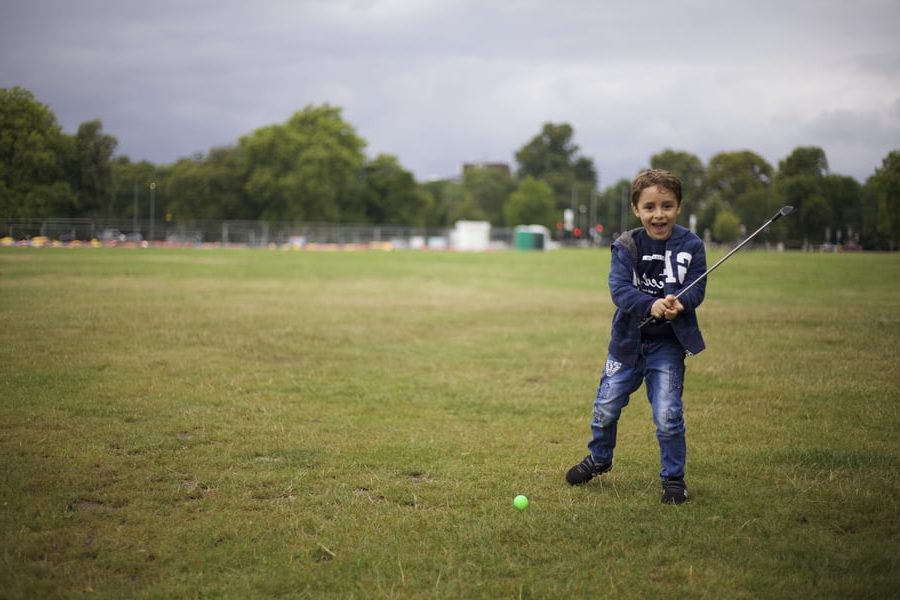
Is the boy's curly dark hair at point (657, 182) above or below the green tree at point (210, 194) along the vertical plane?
below

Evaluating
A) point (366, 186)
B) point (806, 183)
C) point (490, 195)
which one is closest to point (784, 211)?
point (806, 183)

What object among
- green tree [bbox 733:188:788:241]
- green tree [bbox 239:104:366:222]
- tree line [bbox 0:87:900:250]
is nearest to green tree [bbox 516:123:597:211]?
tree line [bbox 0:87:900:250]

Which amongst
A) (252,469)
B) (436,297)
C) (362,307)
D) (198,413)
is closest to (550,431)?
(252,469)

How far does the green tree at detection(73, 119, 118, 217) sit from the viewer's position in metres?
43.8

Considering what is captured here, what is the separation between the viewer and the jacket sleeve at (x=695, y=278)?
5.21 m

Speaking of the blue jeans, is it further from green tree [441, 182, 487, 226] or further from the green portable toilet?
green tree [441, 182, 487, 226]

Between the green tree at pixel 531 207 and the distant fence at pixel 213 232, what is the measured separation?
23.6 metres

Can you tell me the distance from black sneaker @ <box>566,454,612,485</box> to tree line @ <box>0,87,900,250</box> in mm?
15753

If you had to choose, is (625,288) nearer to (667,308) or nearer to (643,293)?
(643,293)

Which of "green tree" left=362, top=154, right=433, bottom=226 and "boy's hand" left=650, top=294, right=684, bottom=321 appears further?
"green tree" left=362, top=154, right=433, bottom=226

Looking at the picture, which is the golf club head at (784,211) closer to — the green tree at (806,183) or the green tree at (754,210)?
the green tree at (806,183)

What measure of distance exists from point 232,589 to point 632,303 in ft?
10.2

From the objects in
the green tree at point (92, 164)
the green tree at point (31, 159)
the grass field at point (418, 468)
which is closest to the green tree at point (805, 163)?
the grass field at point (418, 468)

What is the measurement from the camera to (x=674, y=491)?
5.17 m
